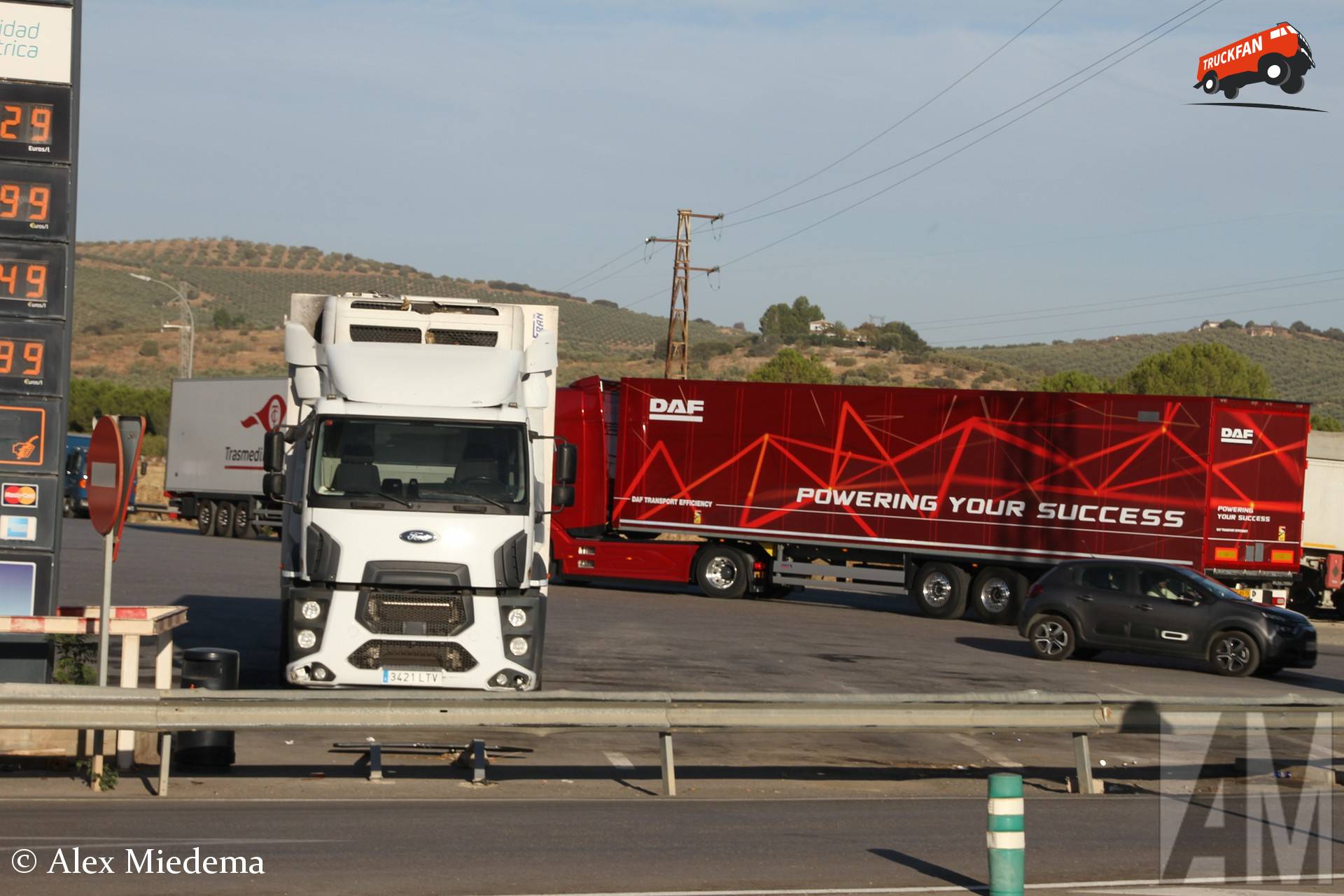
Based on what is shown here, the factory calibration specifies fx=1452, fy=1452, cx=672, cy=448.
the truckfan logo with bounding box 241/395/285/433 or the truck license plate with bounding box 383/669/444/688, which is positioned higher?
the truckfan logo with bounding box 241/395/285/433

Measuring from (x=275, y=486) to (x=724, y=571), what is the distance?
52.8 ft

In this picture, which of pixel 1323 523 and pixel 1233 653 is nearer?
pixel 1233 653

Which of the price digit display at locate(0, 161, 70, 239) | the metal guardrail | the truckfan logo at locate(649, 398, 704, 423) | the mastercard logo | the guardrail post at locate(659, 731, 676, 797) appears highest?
the price digit display at locate(0, 161, 70, 239)

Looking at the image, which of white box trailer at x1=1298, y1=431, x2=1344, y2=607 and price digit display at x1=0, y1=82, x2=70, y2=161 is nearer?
price digit display at x1=0, y1=82, x2=70, y2=161

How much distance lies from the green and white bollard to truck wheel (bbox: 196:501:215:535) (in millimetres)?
36042

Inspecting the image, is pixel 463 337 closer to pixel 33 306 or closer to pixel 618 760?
pixel 33 306

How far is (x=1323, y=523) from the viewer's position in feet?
96.4

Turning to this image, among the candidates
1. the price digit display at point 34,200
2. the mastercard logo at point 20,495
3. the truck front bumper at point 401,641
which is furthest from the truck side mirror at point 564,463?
the price digit display at point 34,200

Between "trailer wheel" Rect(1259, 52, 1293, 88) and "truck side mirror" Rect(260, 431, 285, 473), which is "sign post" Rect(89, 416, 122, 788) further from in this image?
"trailer wheel" Rect(1259, 52, 1293, 88)

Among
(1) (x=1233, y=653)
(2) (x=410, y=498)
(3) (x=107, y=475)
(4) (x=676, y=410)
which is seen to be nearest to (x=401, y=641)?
(2) (x=410, y=498)

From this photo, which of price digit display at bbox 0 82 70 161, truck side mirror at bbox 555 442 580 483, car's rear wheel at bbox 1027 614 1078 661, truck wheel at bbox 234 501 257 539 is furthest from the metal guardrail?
truck wheel at bbox 234 501 257 539

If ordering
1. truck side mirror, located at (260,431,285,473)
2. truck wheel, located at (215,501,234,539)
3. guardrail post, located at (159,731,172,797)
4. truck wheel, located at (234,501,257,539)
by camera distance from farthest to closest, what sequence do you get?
truck wheel, located at (215,501,234,539) < truck wheel, located at (234,501,257,539) < truck side mirror, located at (260,431,285,473) < guardrail post, located at (159,731,172,797)

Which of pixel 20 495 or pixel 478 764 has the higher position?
pixel 20 495

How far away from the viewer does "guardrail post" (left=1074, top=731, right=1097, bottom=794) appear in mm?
11727
